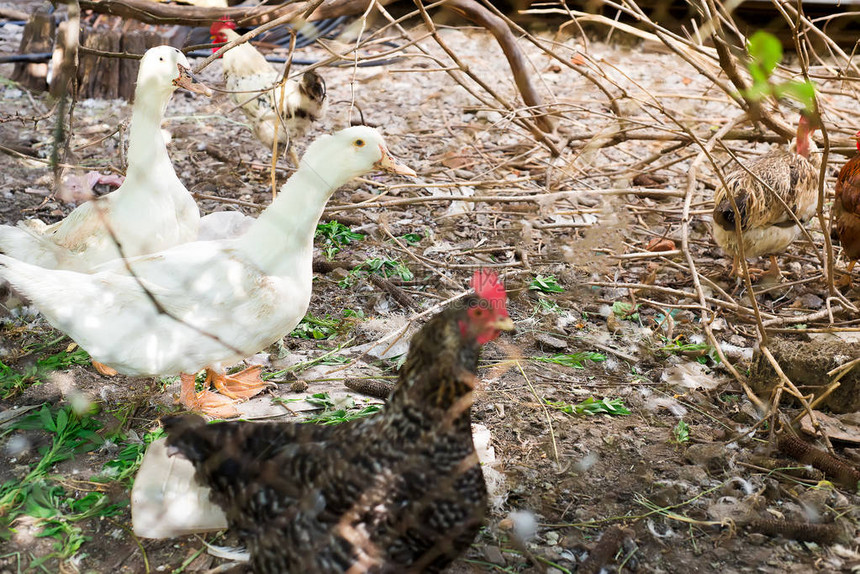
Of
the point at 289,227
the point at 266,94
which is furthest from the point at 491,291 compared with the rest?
the point at 266,94

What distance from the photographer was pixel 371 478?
76.3 inches

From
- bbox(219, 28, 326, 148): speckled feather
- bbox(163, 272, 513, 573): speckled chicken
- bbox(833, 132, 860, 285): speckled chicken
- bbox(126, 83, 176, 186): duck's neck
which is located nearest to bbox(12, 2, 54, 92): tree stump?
bbox(219, 28, 326, 148): speckled feather

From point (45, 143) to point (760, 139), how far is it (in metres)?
4.59

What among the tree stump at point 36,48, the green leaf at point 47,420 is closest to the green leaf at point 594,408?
the green leaf at point 47,420

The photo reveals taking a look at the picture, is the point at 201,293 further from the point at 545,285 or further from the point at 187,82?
the point at 545,285

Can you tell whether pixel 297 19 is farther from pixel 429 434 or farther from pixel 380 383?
pixel 429 434

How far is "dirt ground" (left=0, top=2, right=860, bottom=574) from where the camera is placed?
237cm

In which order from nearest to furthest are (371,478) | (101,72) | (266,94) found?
1. (371,478)
2. (266,94)
3. (101,72)

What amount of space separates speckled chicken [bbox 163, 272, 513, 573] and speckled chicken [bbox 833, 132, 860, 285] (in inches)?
101

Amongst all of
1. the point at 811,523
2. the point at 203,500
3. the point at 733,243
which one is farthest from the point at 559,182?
the point at 203,500

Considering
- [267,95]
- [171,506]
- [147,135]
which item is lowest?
[171,506]

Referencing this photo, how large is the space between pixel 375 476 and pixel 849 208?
3.01 m

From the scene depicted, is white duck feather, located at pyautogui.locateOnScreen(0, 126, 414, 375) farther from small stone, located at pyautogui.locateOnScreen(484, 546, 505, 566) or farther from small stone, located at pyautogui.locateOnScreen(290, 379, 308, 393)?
small stone, located at pyautogui.locateOnScreen(484, 546, 505, 566)

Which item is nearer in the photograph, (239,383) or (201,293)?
(201,293)
